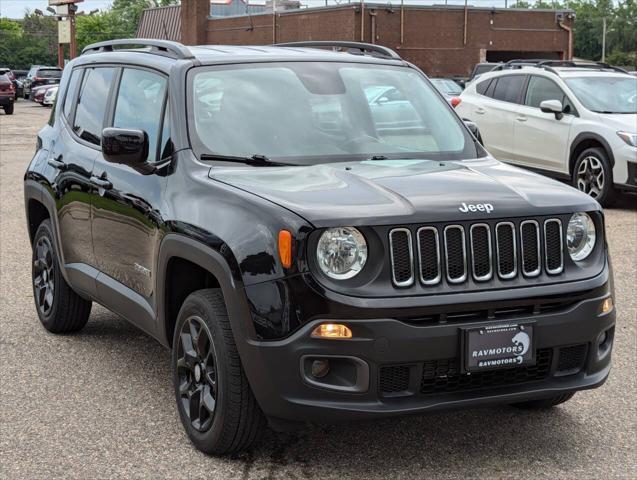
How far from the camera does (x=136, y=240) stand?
513cm

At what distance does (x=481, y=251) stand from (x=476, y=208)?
171 millimetres

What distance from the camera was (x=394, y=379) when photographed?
4.00 meters

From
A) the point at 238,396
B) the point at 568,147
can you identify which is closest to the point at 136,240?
the point at 238,396

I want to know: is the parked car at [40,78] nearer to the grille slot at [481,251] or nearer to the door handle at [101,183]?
the door handle at [101,183]

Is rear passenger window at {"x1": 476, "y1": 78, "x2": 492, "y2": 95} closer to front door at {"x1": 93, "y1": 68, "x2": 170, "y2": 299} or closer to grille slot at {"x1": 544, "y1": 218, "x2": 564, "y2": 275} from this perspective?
front door at {"x1": 93, "y1": 68, "x2": 170, "y2": 299}

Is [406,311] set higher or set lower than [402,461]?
higher

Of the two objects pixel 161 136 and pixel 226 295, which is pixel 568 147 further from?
pixel 226 295

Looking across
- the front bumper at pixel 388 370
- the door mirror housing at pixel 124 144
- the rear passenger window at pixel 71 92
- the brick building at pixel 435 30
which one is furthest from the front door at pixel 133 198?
the brick building at pixel 435 30

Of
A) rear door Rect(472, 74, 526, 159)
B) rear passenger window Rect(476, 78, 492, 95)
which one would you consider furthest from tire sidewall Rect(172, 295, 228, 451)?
rear passenger window Rect(476, 78, 492, 95)

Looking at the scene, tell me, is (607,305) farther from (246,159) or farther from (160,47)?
(160,47)

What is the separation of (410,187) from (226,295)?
0.88m

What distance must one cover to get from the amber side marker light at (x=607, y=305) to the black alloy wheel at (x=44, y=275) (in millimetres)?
3561

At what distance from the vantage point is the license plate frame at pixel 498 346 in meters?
3.99

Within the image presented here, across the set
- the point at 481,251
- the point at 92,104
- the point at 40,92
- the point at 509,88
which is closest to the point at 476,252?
the point at 481,251
